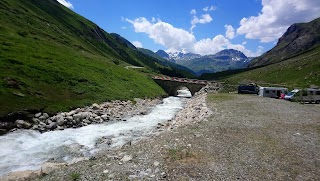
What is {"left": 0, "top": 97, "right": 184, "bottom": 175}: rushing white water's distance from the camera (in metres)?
26.8

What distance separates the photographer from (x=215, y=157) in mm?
22078

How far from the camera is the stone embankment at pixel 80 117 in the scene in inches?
1532

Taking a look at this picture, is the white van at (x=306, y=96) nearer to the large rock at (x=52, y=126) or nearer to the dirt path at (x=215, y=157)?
the dirt path at (x=215, y=157)

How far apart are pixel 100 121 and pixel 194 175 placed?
99.8 feet

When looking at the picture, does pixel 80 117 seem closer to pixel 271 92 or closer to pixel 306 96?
pixel 306 96

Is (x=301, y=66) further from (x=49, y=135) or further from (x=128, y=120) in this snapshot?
(x=49, y=135)

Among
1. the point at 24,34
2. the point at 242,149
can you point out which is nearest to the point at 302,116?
the point at 242,149

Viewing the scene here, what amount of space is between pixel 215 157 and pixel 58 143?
19.5 metres

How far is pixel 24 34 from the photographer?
93062 millimetres

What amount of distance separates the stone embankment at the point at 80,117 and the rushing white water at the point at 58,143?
5.34ft

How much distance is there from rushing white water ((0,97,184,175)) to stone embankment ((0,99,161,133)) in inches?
64.1

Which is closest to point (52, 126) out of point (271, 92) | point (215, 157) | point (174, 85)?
point (215, 157)

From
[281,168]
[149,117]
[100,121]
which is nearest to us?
[281,168]

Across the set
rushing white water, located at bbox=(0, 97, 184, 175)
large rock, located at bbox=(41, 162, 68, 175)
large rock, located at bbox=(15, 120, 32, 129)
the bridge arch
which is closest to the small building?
the bridge arch
